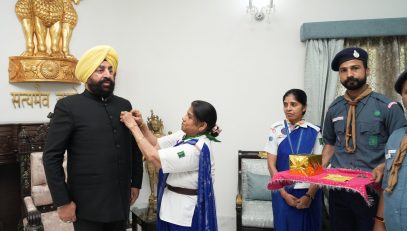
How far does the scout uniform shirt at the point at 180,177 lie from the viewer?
170 centimetres

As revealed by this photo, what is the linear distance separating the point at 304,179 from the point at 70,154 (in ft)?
4.22

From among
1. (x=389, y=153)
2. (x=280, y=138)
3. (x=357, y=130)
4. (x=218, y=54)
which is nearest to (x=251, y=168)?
(x=280, y=138)

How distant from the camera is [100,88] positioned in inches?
65.7

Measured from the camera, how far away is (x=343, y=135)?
6.34 feet

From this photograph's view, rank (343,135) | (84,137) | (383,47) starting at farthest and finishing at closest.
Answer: (383,47)
(343,135)
(84,137)

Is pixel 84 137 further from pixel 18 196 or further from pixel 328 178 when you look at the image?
pixel 18 196

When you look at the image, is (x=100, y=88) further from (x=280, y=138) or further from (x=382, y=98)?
(x=382, y=98)

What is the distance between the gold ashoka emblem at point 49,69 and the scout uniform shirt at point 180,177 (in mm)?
1936

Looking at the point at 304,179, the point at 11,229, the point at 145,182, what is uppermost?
the point at 304,179

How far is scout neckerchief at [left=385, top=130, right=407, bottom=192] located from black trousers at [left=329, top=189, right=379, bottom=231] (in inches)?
14.3

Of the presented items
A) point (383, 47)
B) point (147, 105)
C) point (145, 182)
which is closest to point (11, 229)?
point (145, 182)

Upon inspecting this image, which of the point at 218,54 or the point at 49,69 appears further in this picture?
the point at 218,54

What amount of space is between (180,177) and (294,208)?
912mm

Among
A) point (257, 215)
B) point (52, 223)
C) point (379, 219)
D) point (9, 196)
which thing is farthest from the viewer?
point (9, 196)
